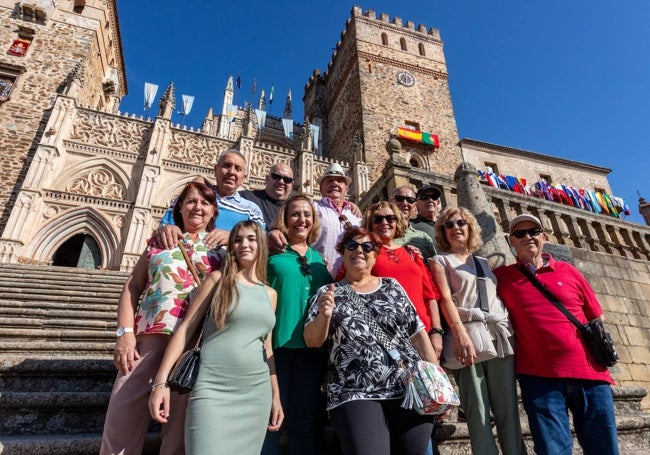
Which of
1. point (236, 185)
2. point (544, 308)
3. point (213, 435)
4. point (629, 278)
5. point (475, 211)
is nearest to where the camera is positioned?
point (213, 435)

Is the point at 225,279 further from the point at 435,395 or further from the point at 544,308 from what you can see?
the point at 544,308

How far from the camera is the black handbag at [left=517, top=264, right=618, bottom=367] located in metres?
2.25

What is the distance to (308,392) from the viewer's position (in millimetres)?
1968

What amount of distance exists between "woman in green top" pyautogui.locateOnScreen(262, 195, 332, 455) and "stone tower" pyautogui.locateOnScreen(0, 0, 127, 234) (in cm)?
1456

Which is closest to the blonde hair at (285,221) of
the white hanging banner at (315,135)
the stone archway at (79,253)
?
the stone archway at (79,253)

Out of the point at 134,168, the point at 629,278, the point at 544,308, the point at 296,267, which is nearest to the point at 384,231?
the point at 296,267

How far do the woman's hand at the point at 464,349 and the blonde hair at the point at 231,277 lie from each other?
4.18 feet

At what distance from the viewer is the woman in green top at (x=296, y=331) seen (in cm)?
192

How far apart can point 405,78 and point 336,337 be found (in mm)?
23584

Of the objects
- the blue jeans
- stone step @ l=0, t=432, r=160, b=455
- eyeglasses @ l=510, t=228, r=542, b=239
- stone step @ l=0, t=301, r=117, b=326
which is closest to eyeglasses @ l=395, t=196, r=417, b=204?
eyeglasses @ l=510, t=228, r=542, b=239

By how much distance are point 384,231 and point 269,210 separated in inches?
49.9

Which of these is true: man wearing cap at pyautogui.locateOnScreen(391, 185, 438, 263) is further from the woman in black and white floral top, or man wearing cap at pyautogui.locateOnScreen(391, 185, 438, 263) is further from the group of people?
the woman in black and white floral top

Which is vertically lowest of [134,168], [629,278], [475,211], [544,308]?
[544,308]

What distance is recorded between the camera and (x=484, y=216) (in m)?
4.74
